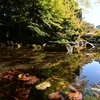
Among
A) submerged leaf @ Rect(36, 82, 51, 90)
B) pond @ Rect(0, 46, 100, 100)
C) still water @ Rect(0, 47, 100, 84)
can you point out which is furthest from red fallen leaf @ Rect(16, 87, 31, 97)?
still water @ Rect(0, 47, 100, 84)

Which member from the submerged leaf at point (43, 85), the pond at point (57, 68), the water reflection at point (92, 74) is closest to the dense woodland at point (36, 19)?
the pond at point (57, 68)

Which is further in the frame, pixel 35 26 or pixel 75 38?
pixel 75 38

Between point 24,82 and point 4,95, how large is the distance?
75 centimetres

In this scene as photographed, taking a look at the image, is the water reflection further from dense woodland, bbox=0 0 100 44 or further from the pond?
dense woodland, bbox=0 0 100 44

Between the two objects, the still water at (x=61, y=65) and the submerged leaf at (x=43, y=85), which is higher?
the submerged leaf at (x=43, y=85)

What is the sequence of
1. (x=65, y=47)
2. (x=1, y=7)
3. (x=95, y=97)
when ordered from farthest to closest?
(x=1, y=7)
(x=65, y=47)
(x=95, y=97)

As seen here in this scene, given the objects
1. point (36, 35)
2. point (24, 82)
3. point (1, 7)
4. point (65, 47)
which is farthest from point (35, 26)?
point (24, 82)

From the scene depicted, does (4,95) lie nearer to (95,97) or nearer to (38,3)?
(95,97)

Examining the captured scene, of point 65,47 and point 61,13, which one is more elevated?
point 61,13

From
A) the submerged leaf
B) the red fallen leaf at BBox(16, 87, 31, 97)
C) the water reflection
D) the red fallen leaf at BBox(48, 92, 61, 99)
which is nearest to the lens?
the red fallen leaf at BBox(48, 92, 61, 99)

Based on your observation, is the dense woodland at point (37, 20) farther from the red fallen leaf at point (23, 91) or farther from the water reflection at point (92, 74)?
the red fallen leaf at point (23, 91)

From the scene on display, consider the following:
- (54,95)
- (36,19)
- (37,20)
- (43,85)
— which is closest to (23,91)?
(43,85)

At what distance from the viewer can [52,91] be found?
3.29 m

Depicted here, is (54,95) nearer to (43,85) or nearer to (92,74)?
(43,85)
